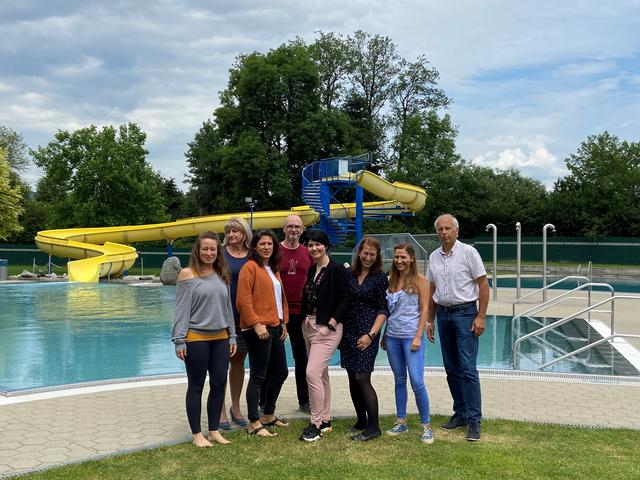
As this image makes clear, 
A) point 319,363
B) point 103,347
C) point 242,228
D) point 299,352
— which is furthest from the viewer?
point 103,347

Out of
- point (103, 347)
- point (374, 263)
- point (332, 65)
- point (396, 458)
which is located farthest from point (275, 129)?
point (396, 458)

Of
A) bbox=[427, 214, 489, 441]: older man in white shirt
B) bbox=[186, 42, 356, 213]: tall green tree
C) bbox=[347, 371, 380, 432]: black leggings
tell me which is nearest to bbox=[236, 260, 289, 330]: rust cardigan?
bbox=[347, 371, 380, 432]: black leggings

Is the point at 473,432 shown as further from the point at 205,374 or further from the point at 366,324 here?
the point at 205,374

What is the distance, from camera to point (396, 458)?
4609mm

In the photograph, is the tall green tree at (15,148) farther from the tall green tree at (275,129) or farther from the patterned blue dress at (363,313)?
the patterned blue dress at (363,313)

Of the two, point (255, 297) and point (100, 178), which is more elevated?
point (100, 178)

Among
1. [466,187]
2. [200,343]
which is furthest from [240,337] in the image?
[466,187]

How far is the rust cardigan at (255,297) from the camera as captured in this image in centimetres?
514

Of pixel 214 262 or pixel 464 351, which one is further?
pixel 464 351

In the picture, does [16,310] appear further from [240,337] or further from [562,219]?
[562,219]

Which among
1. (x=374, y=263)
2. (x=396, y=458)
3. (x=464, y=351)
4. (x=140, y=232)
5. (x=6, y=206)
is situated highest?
(x=6, y=206)

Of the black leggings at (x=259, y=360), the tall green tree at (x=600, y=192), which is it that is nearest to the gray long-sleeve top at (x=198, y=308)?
the black leggings at (x=259, y=360)

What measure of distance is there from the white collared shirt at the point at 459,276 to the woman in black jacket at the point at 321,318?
0.85 m

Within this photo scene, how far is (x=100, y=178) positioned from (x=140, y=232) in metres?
10.7
